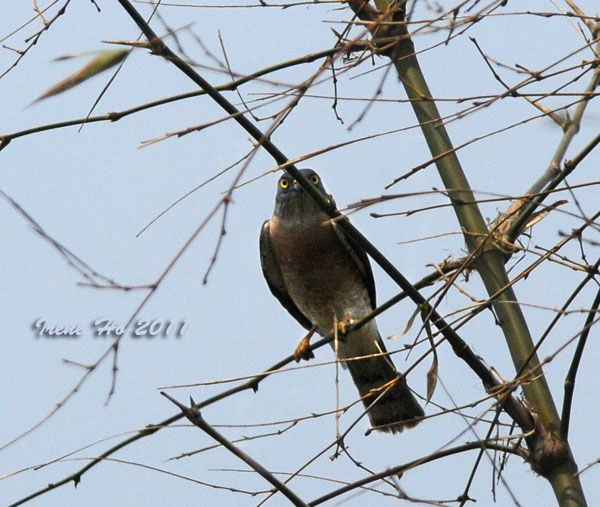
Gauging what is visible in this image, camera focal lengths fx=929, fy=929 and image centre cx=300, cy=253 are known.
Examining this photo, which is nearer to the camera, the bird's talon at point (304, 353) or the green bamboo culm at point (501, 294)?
the green bamboo culm at point (501, 294)

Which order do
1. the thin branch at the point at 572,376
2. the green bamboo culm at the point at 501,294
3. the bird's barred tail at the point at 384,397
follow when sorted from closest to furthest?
the thin branch at the point at 572,376 → the green bamboo culm at the point at 501,294 → the bird's barred tail at the point at 384,397

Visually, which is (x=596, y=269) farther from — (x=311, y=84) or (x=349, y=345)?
(x=349, y=345)

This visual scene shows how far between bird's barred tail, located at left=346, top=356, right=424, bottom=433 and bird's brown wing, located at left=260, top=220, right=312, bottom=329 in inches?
19.1

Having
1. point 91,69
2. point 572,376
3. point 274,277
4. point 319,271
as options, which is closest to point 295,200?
point 319,271

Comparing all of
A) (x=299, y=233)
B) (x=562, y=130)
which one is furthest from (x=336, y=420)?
(x=299, y=233)

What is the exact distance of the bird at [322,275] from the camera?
6.06 metres

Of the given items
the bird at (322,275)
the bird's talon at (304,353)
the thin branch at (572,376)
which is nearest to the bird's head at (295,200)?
the bird at (322,275)

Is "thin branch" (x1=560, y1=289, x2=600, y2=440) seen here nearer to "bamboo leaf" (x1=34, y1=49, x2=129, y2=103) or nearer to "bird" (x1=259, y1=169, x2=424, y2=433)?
"bamboo leaf" (x1=34, y1=49, x2=129, y2=103)

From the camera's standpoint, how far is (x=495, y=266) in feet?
11.6

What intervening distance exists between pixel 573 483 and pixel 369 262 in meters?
3.11

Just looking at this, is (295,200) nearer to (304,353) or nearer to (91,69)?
(304,353)

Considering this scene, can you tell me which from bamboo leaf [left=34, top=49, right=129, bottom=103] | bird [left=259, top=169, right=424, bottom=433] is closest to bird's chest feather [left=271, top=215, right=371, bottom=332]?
bird [left=259, top=169, right=424, bottom=433]

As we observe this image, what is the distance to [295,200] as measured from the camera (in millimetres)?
6070

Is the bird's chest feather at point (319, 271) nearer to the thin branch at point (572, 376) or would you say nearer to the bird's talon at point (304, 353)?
the bird's talon at point (304, 353)
